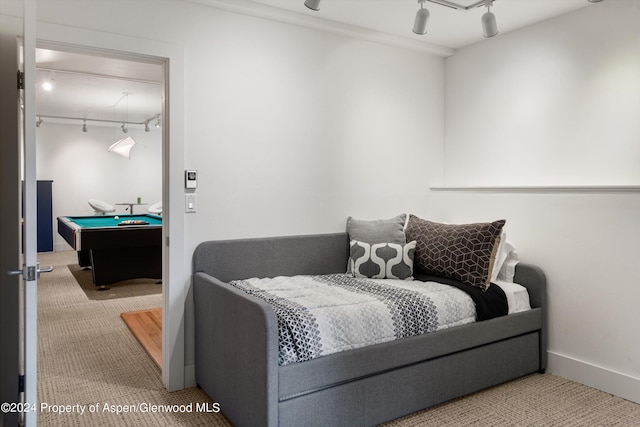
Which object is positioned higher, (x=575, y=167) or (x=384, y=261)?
(x=575, y=167)

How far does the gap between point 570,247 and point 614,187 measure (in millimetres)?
463

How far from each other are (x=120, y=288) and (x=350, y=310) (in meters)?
4.15

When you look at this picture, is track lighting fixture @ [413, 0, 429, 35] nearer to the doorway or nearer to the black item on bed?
the black item on bed

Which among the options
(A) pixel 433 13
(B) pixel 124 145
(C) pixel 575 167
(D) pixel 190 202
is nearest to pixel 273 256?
(D) pixel 190 202

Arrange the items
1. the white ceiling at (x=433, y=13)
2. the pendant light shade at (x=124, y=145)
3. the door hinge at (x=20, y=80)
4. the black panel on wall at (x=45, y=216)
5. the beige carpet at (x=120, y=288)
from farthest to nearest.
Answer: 1. the black panel on wall at (x=45, y=216)
2. the pendant light shade at (x=124, y=145)
3. the beige carpet at (x=120, y=288)
4. the white ceiling at (x=433, y=13)
5. the door hinge at (x=20, y=80)

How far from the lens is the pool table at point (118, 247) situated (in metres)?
5.09

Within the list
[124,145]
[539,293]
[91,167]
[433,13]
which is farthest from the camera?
[91,167]

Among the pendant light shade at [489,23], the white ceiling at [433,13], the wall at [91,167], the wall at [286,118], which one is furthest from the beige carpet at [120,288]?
the pendant light shade at [489,23]

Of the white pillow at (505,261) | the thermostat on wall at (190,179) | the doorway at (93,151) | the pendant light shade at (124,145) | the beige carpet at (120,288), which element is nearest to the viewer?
the thermostat on wall at (190,179)

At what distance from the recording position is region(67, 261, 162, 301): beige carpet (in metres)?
5.21

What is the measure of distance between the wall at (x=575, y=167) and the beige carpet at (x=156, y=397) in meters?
0.30

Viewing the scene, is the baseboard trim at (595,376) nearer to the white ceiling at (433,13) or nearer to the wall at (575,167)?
the wall at (575,167)

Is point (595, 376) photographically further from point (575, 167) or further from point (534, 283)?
point (575, 167)

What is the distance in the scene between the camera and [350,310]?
234cm
